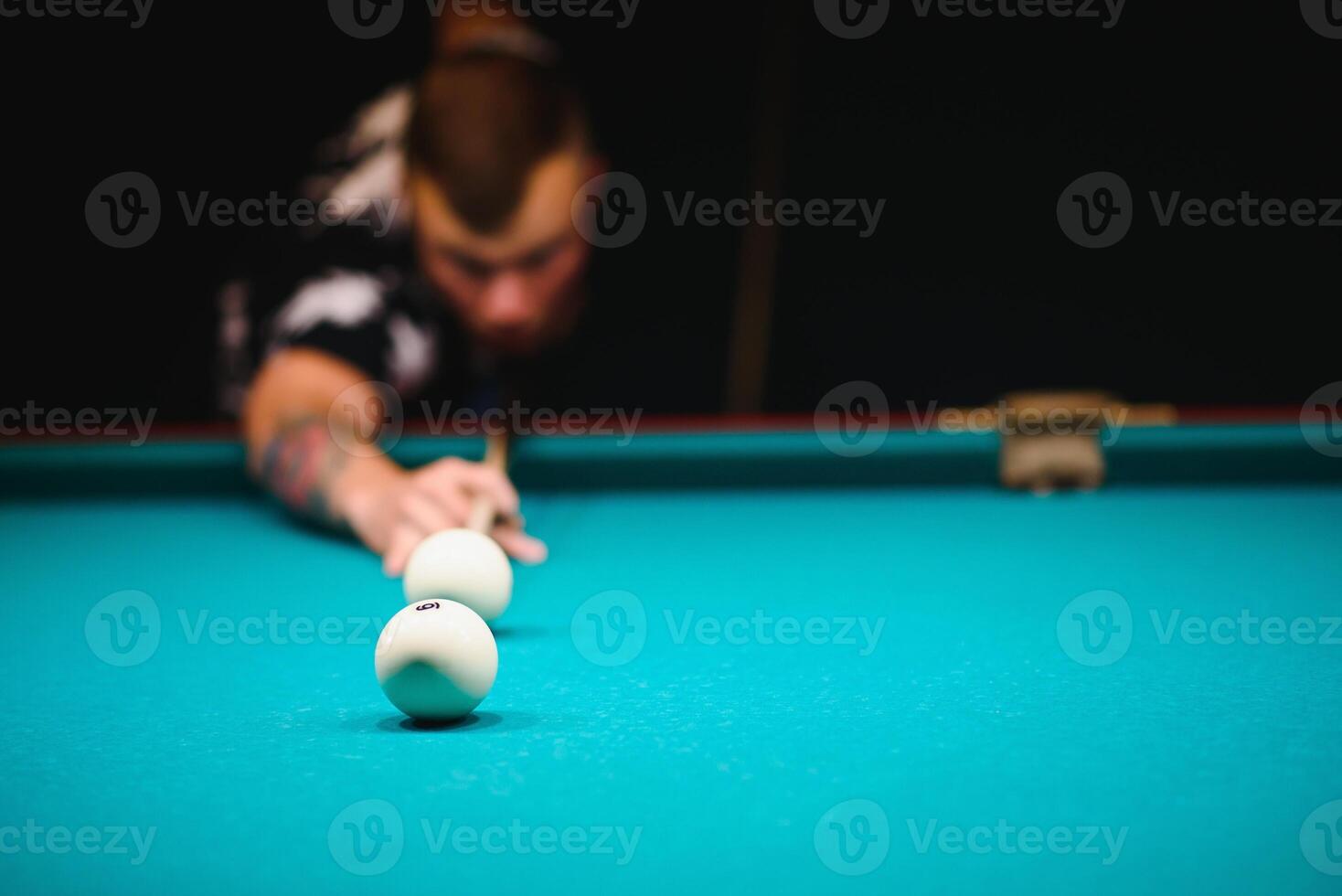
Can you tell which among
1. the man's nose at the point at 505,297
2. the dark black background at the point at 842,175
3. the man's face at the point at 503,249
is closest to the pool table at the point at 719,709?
the man's face at the point at 503,249

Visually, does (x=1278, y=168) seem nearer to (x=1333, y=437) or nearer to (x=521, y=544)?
(x=1333, y=437)

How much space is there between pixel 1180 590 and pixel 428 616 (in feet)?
4.32

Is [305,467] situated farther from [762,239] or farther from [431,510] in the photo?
[762,239]

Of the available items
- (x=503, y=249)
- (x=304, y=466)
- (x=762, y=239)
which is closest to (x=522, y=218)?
(x=503, y=249)

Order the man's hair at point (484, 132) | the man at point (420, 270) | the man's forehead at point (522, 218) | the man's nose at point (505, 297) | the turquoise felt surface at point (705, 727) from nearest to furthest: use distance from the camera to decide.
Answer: the turquoise felt surface at point (705, 727), the man at point (420, 270), the man's hair at point (484, 132), the man's forehead at point (522, 218), the man's nose at point (505, 297)

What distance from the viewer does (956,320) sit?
6207 mm

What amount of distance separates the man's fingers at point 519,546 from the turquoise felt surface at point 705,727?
0.04 metres

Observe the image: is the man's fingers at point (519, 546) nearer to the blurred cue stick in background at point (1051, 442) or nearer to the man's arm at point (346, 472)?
the man's arm at point (346, 472)

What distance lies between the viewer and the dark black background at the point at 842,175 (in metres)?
6.09

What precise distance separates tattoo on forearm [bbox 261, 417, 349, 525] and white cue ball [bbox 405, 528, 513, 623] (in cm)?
98

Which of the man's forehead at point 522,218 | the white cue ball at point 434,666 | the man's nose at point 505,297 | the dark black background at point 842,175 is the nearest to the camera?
the white cue ball at point 434,666

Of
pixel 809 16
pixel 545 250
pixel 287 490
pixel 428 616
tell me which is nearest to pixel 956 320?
pixel 809 16

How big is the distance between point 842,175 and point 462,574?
467cm

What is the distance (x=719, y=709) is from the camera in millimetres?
1559
